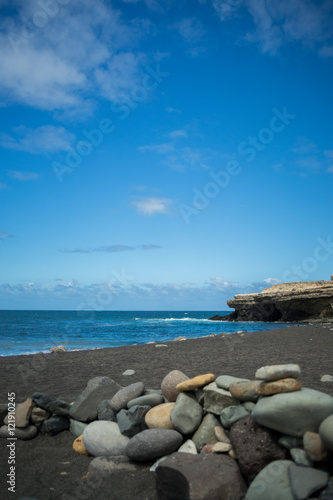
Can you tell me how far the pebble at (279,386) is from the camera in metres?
3.91

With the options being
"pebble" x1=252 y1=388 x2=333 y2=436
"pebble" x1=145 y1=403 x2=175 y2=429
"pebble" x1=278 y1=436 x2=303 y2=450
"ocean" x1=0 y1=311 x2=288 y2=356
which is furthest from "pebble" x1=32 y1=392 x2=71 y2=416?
"ocean" x1=0 y1=311 x2=288 y2=356

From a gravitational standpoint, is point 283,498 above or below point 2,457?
above

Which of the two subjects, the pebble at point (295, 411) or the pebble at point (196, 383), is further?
the pebble at point (196, 383)

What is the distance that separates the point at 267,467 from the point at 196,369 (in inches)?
252

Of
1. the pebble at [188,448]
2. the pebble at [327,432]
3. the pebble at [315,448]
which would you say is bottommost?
the pebble at [188,448]

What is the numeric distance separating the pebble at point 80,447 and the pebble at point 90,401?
0.44m

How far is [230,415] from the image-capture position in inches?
171

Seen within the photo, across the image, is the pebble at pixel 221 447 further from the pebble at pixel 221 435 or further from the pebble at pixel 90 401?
the pebble at pixel 90 401

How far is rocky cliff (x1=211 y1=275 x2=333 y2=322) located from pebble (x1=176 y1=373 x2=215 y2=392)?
4520 cm

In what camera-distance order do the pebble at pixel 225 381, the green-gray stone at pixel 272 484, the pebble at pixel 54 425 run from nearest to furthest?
the green-gray stone at pixel 272 484 → the pebble at pixel 225 381 → the pebble at pixel 54 425

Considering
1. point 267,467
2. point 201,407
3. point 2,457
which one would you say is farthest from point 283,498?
point 2,457

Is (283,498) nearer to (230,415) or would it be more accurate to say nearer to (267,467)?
(267,467)

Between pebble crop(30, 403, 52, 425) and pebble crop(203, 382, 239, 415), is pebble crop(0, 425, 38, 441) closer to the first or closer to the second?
pebble crop(30, 403, 52, 425)

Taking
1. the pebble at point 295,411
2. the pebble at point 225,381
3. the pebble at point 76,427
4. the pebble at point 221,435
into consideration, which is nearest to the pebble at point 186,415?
the pebble at point 221,435
